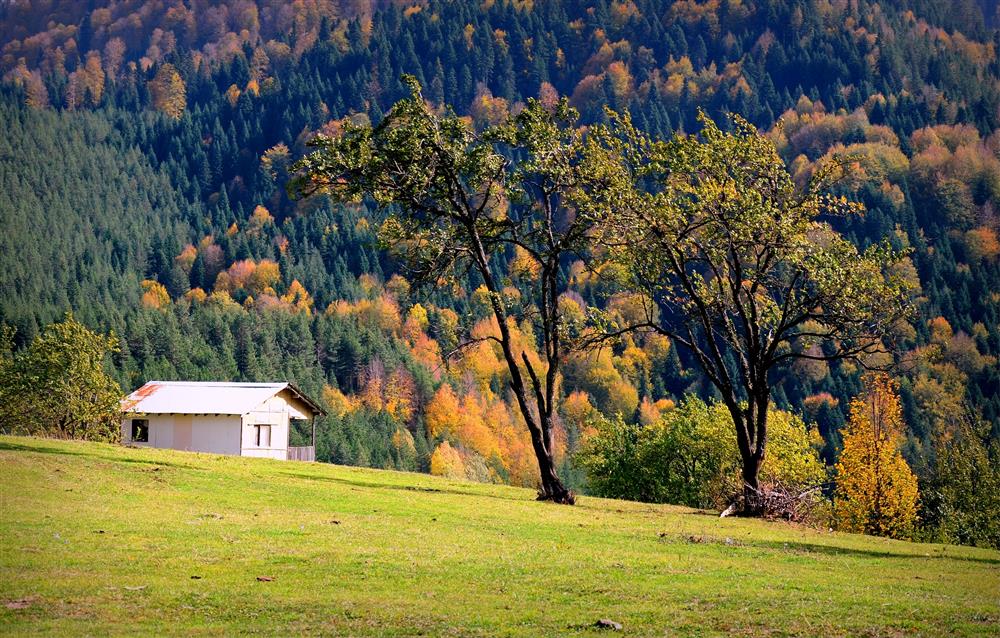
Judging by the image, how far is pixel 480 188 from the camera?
41812mm

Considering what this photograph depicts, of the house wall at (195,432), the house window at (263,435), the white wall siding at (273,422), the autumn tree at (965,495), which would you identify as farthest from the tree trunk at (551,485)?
the autumn tree at (965,495)

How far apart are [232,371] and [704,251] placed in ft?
406

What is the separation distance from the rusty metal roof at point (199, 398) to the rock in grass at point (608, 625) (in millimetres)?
67098

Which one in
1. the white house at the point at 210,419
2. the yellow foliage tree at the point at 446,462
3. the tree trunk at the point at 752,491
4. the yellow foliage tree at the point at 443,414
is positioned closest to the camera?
the tree trunk at the point at 752,491

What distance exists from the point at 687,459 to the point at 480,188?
36433 mm

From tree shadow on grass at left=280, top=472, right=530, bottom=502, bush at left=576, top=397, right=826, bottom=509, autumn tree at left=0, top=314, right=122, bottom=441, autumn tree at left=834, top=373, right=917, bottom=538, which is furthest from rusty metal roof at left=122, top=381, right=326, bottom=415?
autumn tree at left=834, top=373, right=917, bottom=538

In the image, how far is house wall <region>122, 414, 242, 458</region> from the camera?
3292 inches

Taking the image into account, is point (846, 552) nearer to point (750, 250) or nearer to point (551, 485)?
point (750, 250)

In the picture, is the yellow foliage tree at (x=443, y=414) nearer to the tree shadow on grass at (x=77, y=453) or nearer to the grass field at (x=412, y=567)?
the tree shadow on grass at (x=77, y=453)

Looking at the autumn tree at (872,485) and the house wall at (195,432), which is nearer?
the autumn tree at (872,485)

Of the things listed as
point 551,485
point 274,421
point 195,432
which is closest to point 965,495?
point 274,421

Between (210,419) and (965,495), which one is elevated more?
(210,419)

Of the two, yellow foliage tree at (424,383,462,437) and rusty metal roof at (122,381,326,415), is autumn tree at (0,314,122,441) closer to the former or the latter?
rusty metal roof at (122,381,326,415)

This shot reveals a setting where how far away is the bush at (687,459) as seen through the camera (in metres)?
71.1
